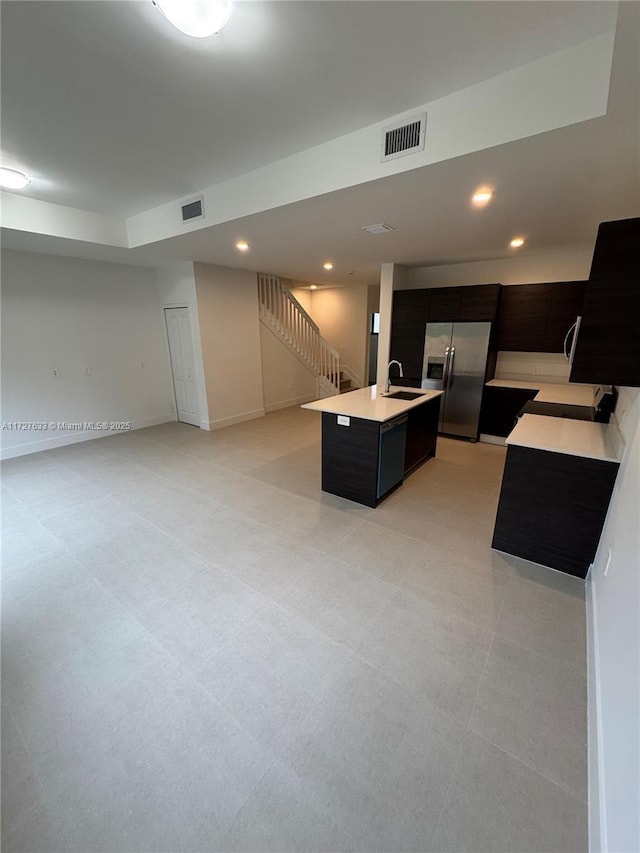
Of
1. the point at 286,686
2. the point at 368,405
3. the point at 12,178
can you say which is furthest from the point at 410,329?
the point at 286,686

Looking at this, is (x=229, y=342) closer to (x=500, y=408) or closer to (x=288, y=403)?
(x=288, y=403)

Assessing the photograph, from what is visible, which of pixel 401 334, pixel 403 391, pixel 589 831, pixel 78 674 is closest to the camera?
pixel 589 831

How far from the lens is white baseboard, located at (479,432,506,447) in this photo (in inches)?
193

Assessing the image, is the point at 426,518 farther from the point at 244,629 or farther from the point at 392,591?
the point at 244,629

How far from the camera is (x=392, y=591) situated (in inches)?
87.2

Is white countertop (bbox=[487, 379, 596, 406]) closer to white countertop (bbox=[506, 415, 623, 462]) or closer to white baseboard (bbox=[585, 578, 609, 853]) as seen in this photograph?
white countertop (bbox=[506, 415, 623, 462])

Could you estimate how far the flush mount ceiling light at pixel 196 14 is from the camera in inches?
50.4

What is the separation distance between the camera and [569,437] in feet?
8.04

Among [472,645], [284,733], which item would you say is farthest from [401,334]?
[284,733]

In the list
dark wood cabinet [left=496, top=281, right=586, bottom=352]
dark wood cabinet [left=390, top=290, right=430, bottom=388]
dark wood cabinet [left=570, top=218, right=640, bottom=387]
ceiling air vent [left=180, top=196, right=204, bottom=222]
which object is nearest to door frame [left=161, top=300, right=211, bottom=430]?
ceiling air vent [left=180, top=196, right=204, bottom=222]

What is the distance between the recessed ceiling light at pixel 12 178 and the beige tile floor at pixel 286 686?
291 centimetres

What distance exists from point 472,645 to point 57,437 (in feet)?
18.6

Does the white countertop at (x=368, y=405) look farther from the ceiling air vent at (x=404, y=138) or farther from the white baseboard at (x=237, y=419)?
the white baseboard at (x=237, y=419)

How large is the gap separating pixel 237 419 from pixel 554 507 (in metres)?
4.94
